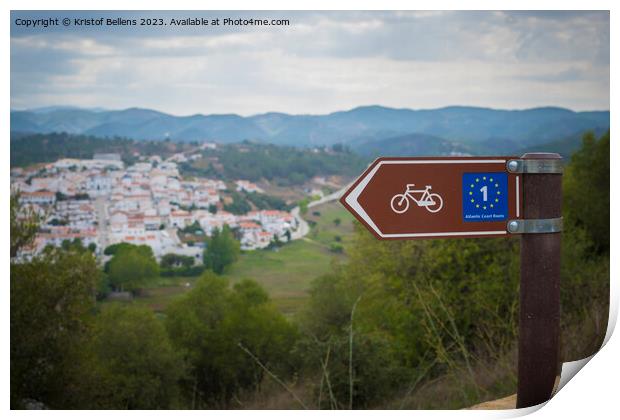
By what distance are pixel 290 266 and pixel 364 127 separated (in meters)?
5.35

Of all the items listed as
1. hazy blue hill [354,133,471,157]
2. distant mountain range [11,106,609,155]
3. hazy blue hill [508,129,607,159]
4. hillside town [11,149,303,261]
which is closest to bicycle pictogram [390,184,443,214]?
distant mountain range [11,106,609,155]

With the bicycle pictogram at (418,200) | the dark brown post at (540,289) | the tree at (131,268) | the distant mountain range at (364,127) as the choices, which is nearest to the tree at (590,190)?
the distant mountain range at (364,127)

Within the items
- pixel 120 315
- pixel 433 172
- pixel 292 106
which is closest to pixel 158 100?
pixel 292 106

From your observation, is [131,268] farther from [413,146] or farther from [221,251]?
[413,146]

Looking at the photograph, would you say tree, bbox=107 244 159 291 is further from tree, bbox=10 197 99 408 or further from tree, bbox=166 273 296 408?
tree, bbox=10 197 99 408

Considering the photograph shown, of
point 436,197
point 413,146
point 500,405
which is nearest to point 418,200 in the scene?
point 436,197

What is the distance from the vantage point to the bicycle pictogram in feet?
4.64

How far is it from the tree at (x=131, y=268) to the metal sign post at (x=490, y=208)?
2044 cm

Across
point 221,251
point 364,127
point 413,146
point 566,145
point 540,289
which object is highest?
point 364,127

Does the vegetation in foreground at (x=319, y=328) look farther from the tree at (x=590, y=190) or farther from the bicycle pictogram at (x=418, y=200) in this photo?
the bicycle pictogram at (x=418, y=200)

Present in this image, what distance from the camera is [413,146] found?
20.1 metres

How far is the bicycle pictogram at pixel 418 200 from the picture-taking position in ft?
4.64

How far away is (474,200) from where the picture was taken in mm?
1414
